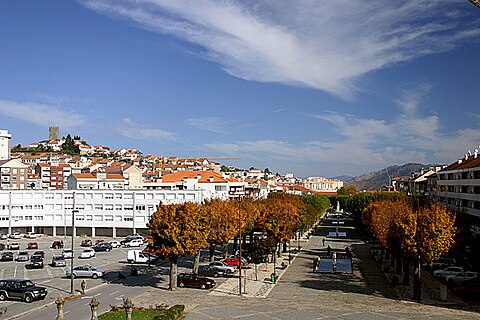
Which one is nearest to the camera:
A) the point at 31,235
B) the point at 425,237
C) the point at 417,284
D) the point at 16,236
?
the point at 425,237

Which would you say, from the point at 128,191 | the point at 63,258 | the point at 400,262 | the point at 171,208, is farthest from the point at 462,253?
the point at 128,191

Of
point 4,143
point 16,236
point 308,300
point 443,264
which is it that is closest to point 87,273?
point 308,300

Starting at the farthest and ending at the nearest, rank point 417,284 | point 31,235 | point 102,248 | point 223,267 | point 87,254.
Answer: point 31,235, point 102,248, point 87,254, point 223,267, point 417,284

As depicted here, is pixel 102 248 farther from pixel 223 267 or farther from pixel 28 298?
pixel 28 298

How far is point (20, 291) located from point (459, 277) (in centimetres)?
3629

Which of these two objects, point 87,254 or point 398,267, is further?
point 87,254

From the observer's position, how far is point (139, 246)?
77.8 meters

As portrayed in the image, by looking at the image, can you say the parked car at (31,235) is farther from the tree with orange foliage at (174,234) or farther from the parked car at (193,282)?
the tree with orange foliage at (174,234)

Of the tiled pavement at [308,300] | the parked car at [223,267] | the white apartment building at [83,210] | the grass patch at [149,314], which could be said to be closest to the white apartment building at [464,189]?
the tiled pavement at [308,300]

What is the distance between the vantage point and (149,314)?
103 feet

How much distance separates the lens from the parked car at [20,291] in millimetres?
37344

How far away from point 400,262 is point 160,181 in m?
81.2

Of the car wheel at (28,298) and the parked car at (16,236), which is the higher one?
the parked car at (16,236)

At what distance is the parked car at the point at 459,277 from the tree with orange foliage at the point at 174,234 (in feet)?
72.4
